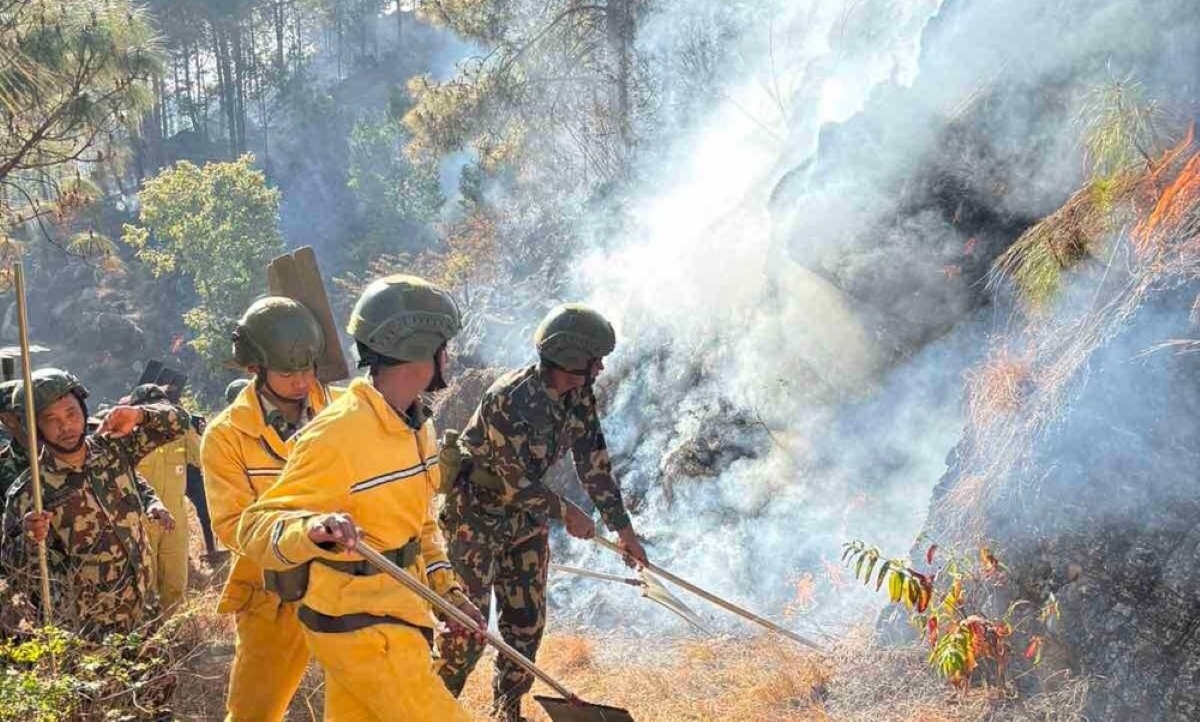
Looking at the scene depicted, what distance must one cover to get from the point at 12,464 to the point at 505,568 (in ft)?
6.33

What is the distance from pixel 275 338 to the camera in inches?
130

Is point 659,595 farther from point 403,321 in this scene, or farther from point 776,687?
point 403,321

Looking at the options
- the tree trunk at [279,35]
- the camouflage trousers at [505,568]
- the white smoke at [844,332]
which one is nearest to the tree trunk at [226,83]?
the tree trunk at [279,35]

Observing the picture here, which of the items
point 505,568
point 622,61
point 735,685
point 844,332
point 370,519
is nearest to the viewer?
point 370,519

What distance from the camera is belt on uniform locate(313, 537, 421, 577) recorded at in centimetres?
243

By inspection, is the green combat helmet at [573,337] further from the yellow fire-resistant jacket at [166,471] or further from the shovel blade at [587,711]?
the yellow fire-resistant jacket at [166,471]

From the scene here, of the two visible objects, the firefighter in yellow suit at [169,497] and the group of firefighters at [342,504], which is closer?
the group of firefighters at [342,504]

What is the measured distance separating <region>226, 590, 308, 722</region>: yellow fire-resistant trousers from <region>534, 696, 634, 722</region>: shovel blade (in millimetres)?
798

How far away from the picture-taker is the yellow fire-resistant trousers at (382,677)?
2.37 m

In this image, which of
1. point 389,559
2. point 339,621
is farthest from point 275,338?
point 339,621

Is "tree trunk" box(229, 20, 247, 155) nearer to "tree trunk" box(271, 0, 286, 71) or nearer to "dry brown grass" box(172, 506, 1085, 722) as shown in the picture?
"tree trunk" box(271, 0, 286, 71)

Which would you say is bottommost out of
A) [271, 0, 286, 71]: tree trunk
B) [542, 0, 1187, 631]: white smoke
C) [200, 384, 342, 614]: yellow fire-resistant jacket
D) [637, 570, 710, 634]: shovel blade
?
[200, 384, 342, 614]: yellow fire-resistant jacket

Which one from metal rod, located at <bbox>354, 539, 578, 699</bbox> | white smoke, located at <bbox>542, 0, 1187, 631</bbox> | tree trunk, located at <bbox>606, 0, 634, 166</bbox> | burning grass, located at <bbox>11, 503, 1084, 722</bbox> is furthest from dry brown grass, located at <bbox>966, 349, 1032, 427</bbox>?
tree trunk, located at <bbox>606, 0, 634, 166</bbox>

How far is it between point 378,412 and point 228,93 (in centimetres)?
3654
